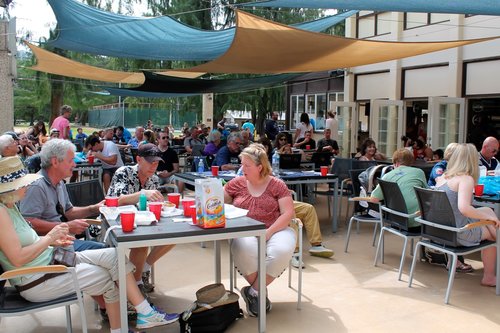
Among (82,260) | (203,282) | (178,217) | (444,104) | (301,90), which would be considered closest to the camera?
(82,260)

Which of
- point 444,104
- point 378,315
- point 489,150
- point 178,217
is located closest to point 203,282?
point 178,217

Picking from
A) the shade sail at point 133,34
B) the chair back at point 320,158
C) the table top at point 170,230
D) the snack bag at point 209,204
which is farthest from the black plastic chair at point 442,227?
the shade sail at point 133,34

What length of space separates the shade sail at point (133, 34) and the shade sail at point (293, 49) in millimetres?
699

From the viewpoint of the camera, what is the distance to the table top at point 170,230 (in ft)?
8.77

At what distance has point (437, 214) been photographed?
12.7 feet

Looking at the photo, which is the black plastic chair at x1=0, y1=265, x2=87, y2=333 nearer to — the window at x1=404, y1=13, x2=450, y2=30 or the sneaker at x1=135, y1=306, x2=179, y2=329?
the sneaker at x1=135, y1=306, x2=179, y2=329

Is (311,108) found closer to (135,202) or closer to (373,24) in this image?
(373,24)

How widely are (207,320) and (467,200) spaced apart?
6.99 feet

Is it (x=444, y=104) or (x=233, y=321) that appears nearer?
(x=233, y=321)

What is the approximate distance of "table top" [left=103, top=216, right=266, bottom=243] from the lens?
2.67m

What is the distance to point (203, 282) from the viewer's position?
417 centimetres

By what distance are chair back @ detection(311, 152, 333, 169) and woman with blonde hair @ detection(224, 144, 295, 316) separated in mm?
4545

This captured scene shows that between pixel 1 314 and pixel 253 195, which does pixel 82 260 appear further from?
pixel 253 195

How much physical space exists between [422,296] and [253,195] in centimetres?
153
